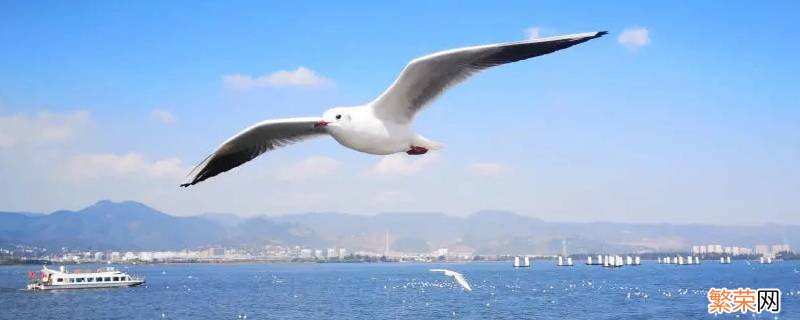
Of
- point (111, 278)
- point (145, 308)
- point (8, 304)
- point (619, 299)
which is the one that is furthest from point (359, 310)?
point (111, 278)

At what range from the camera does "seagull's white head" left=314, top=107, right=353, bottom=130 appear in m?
3.58

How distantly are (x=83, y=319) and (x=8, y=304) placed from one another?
44.2 ft

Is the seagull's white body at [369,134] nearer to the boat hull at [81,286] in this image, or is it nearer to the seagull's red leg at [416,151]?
the seagull's red leg at [416,151]

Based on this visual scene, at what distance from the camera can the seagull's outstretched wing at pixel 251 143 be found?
4.68 m

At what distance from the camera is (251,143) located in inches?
201

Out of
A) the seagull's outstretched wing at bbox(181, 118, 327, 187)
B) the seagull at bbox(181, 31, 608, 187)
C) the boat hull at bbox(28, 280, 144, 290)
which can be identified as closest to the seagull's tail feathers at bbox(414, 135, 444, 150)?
the seagull at bbox(181, 31, 608, 187)

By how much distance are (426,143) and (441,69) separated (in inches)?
14.9

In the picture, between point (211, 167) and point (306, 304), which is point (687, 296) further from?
point (211, 167)

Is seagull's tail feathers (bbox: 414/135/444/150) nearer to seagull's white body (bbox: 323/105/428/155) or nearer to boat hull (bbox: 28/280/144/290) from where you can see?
seagull's white body (bbox: 323/105/428/155)

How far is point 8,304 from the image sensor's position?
53.2 m
